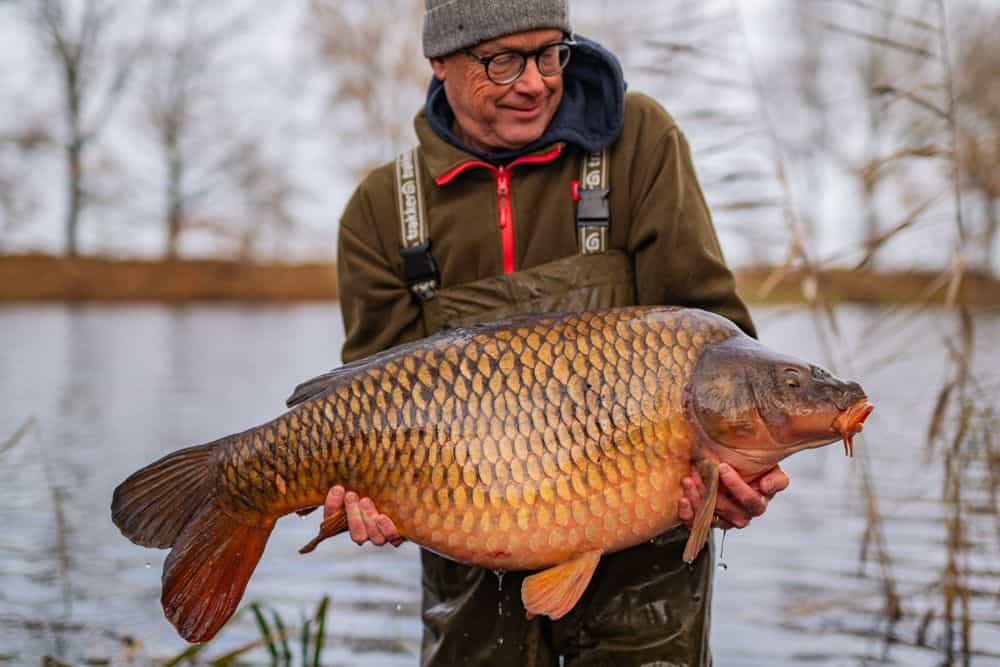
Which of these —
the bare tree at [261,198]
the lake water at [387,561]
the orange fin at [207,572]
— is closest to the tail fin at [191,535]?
the orange fin at [207,572]

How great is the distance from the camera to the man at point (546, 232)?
7.52 ft

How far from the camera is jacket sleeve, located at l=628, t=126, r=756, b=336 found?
7.58ft

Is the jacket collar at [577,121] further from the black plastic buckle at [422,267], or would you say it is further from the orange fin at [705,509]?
the orange fin at [705,509]

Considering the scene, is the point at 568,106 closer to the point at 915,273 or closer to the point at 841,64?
the point at 915,273

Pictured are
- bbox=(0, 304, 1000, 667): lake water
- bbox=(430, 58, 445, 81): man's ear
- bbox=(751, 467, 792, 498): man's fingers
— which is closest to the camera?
bbox=(751, 467, 792, 498): man's fingers

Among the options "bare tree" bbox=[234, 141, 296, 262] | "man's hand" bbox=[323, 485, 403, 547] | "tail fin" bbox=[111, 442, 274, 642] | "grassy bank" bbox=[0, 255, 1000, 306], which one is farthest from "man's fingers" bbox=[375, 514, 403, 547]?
"bare tree" bbox=[234, 141, 296, 262]

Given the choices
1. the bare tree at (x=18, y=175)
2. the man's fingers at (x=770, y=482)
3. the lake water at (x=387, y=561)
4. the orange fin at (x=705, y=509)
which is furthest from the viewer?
the bare tree at (x=18, y=175)

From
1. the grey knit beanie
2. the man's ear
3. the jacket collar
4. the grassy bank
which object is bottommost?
the jacket collar

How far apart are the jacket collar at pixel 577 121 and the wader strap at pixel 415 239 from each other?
8 cm

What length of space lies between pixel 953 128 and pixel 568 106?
1398 millimetres

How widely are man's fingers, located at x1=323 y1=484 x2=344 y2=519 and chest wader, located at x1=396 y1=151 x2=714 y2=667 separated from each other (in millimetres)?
419

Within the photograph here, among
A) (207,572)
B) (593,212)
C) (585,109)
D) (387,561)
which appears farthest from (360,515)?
(387,561)

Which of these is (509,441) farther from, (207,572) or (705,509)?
(207,572)

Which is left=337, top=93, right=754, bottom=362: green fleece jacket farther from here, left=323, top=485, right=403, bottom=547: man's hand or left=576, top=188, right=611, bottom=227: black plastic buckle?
left=323, top=485, right=403, bottom=547: man's hand
